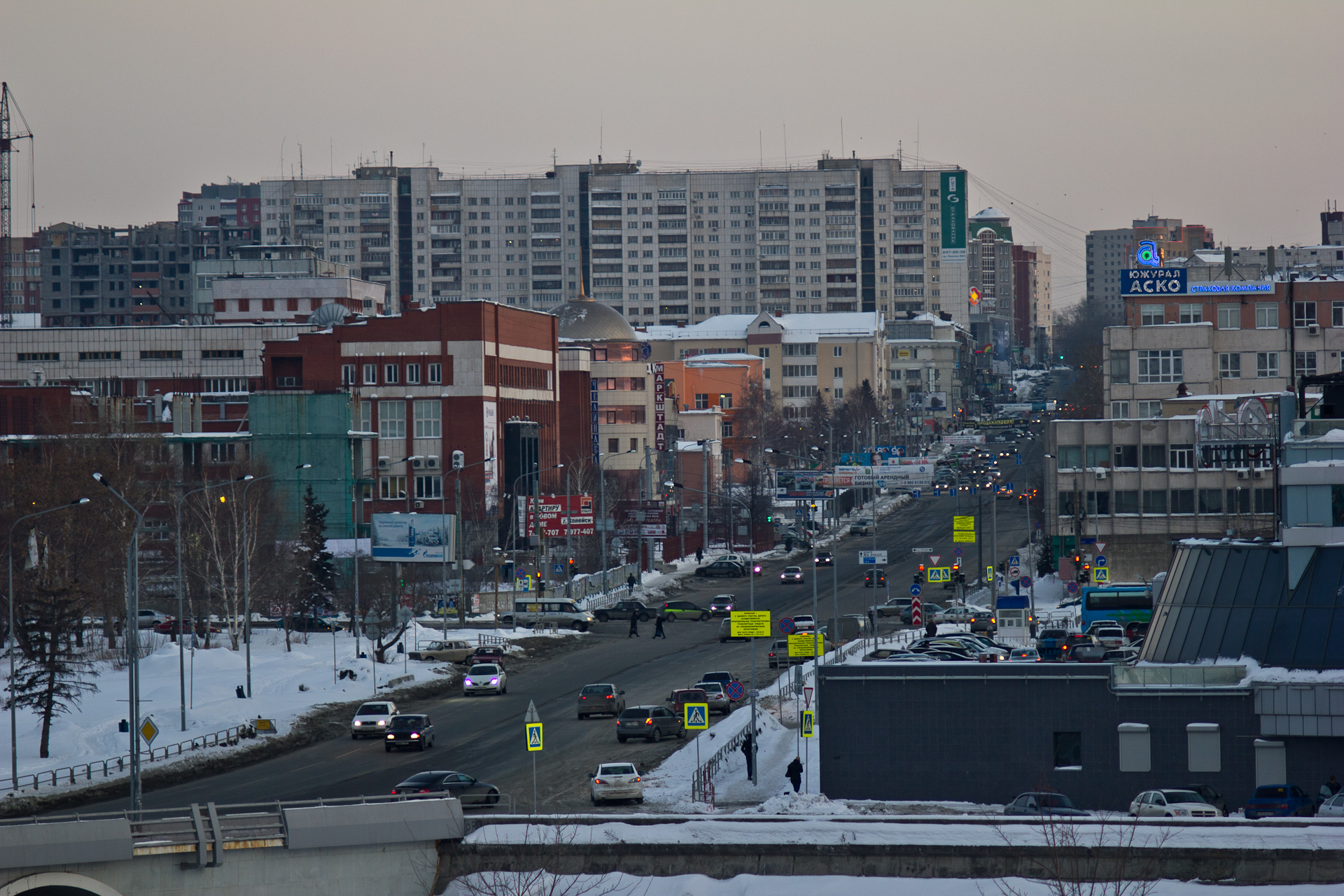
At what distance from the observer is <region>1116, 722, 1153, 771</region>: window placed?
119 feet

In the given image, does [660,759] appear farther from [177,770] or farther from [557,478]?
[557,478]

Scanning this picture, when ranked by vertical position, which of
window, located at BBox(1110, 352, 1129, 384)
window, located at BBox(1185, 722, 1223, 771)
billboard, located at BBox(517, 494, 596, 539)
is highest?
window, located at BBox(1110, 352, 1129, 384)

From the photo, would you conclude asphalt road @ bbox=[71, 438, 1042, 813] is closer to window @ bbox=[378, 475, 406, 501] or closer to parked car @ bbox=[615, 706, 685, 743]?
parked car @ bbox=[615, 706, 685, 743]

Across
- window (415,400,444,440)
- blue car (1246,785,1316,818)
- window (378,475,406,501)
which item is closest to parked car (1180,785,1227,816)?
blue car (1246,785,1316,818)

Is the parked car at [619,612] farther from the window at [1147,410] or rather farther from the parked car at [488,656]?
the window at [1147,410]

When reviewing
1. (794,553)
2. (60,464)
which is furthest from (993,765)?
(794,553)

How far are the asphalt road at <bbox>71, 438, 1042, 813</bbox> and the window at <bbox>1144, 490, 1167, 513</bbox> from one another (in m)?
11.9

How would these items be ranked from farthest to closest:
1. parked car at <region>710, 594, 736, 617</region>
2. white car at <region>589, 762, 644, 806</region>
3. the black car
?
parked car at <region>710, 594, 736, 617</region> → the black car → white car at <region>589, 762, 644, 806</region>

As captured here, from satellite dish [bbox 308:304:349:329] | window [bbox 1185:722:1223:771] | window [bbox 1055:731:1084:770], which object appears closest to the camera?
window [bbox 1185:722:1223:771]

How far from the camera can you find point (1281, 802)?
33.0m

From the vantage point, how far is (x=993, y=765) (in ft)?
121

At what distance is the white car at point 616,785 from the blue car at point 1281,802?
13972 mm

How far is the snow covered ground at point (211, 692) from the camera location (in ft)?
155

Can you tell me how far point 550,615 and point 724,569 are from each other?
20.9 metres
